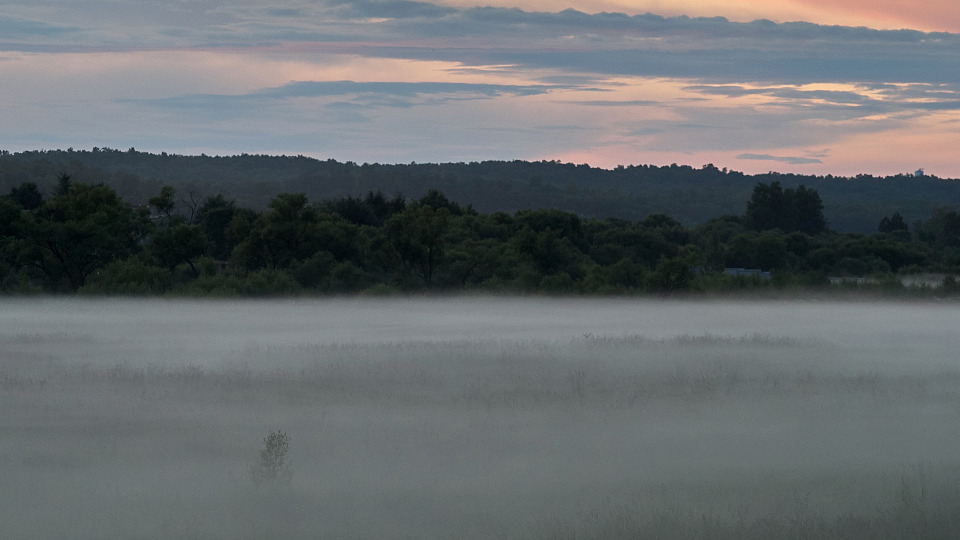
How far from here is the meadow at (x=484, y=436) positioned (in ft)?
43.0

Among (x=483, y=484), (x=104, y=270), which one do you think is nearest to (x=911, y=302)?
(x=104, y=270)

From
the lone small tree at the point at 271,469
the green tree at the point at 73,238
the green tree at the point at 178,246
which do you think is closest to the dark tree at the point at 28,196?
the green tree at the point at 73,238

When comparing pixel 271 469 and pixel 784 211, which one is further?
pixel 784 211

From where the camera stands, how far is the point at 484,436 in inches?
713

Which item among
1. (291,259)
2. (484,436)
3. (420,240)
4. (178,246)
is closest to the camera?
(484,436)

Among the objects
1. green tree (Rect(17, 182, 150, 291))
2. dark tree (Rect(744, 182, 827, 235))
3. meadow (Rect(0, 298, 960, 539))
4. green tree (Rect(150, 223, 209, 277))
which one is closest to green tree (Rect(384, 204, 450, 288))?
green tree (Rect(150, 223, 209, 277))

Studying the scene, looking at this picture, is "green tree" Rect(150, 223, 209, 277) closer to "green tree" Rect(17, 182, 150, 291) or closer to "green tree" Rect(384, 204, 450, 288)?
"green tree" Rect(17, 182, 150, 291)

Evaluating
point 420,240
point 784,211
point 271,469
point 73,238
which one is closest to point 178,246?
point 73,238

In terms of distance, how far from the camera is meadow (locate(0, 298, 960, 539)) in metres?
13.1

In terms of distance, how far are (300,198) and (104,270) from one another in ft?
41.1

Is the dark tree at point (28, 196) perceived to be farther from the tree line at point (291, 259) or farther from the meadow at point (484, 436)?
the meadow at point (484, 436)

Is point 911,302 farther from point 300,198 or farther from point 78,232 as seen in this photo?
point 78,232

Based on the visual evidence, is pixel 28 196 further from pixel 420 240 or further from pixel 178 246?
pixel 420 240

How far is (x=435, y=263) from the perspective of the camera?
64.6 meters
